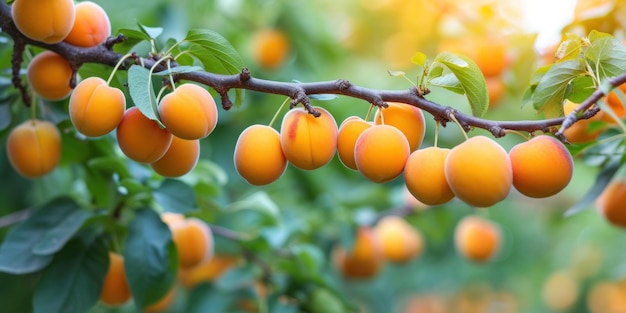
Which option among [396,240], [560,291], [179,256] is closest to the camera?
[179,256]

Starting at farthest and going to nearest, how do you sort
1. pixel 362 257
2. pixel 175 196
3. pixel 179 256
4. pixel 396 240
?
pixel 396 240, pixel 362 257, pixel 179 256, pixel 175 196

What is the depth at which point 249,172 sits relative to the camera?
2.61 ft

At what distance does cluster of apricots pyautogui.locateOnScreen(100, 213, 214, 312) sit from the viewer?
1.15 meters

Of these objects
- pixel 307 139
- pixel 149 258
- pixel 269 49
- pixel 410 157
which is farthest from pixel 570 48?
pixel 269 49

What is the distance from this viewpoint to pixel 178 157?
33.0 inches

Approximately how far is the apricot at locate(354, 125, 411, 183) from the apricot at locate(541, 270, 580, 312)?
2.64 meters

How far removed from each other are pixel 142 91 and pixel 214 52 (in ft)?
0.48

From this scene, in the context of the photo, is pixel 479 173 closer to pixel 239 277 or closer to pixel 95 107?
pixel 95 107

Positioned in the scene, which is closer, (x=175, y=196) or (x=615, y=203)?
(x=175, y=196)

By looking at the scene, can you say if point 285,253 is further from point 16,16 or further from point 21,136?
point 16,16

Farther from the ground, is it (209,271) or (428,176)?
(428,176)

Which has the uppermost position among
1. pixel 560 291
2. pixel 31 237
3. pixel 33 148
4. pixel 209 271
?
pixel 33 148

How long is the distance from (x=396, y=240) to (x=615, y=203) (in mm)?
729

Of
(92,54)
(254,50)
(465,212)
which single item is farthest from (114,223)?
(465,212)
